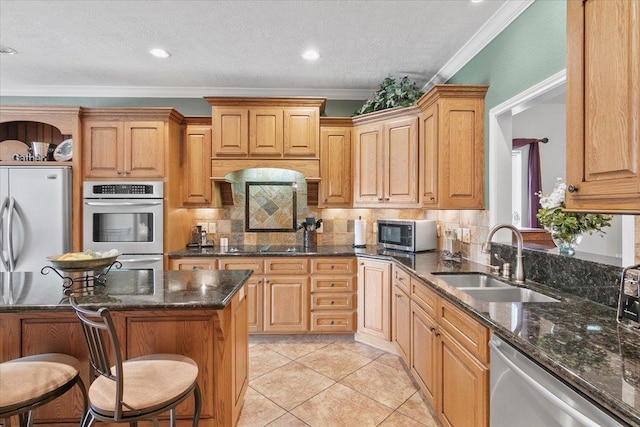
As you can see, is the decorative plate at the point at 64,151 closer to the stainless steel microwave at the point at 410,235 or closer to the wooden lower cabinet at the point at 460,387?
the stainless steel microwave at the point at 410,235

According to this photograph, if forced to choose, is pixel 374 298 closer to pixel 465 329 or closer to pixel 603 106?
pixel 465 329

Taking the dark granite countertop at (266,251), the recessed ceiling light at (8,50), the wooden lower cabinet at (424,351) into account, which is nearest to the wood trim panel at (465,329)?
the wooden lower cabinet at (424,351)

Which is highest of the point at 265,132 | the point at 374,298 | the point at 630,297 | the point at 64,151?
the point at 265,132

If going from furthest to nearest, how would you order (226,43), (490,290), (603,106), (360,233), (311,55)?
(360,233) → (311,55) → (226,43) → (490,290) → (603,106)

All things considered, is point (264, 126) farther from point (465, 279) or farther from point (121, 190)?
point (465, 279)

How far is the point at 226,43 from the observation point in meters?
2.89

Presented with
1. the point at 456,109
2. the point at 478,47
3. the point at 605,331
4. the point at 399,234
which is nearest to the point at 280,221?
the point at 399,234

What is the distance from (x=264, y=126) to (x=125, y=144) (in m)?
1.46

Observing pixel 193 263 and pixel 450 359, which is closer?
pixel 450 359

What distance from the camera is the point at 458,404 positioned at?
5.81 feet

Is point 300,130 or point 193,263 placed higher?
point 300,130

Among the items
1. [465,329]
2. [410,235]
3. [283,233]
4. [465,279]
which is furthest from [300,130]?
[465,329]

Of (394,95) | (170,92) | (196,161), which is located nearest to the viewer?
(394,95)

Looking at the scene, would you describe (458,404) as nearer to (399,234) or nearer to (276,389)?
(276,389)
